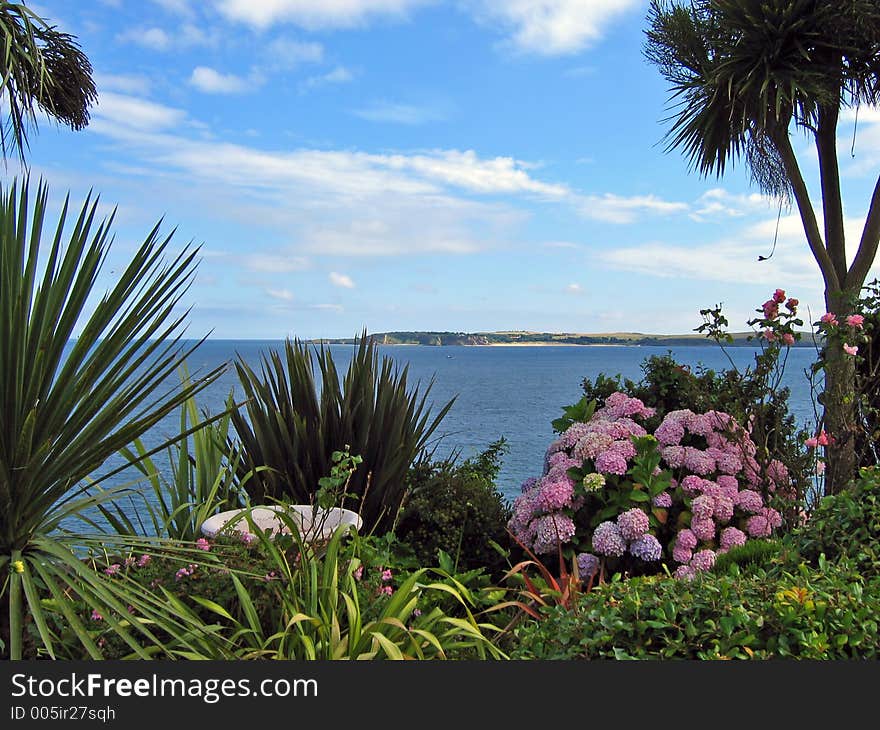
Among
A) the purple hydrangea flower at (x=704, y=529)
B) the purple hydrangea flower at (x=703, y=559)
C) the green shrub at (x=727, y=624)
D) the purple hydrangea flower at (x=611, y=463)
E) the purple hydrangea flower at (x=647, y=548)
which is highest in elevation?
the purple hydrangea flower at (x=611, y=463)

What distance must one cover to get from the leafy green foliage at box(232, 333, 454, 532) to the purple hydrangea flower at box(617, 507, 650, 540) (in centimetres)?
145

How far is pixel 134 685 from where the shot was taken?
2.17 metres

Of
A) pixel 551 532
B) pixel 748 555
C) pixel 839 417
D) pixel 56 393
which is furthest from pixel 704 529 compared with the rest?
pixel 56 393

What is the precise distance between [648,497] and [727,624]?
2.31m

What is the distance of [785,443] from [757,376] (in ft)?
1.67

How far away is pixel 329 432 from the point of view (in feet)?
16.8

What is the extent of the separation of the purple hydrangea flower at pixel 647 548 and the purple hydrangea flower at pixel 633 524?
4 cm

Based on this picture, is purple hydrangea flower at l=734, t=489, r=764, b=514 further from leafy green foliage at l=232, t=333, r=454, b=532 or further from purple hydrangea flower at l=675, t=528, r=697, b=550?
leafy green foliage at l=232, t=333, r=454, b=532

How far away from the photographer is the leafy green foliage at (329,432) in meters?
4.90

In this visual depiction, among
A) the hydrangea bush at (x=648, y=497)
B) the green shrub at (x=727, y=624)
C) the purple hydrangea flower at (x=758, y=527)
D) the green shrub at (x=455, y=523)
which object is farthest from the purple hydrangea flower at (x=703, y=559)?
the green shrub at (x=727, y=624)

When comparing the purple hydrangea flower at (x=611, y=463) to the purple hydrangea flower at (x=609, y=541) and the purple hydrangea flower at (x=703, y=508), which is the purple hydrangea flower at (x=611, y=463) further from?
the purple hydrangea flower at (x=703, y=508)

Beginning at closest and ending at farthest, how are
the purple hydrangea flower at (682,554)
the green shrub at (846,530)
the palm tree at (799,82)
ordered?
the green shrub at (846,530)
the purple hydrangea flower at (682,554)
the palm tree at (799,82)

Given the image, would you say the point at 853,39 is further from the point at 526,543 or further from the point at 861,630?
the point at 861,630

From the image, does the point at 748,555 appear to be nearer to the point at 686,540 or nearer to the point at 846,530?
the point at 686,540
